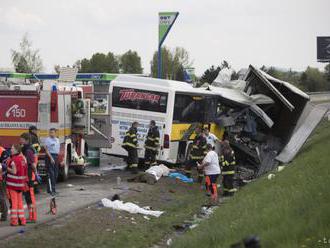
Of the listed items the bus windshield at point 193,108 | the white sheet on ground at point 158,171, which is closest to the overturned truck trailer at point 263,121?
the bus windshield at point 193,108

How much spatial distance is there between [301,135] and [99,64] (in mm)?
59257

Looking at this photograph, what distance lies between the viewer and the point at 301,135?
25.4 m

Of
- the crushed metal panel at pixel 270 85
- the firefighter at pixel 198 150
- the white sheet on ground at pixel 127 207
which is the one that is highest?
the crushed metal panel at pixel 270 85

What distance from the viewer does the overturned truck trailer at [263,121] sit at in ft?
80.0

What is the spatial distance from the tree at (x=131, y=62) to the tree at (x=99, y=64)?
42.6 inches

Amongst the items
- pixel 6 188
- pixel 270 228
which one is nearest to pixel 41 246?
pixel 6 188

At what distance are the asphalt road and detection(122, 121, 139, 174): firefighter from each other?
444 mm

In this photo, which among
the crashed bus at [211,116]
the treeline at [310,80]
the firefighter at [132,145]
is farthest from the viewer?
the treeline at [310,80]

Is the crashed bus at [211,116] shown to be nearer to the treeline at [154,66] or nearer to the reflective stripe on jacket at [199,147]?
the reflective stripe on jacket at [199,147]

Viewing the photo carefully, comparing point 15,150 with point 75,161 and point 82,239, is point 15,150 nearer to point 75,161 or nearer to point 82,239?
point 82,239

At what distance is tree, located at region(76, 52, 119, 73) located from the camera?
8189cm

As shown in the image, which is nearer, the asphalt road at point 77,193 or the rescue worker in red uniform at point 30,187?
the rescue worker in red uniform at point 30,187

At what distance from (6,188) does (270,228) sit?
533 centimetres

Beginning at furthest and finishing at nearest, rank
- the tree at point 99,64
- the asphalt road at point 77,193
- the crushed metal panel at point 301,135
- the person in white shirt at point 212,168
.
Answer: the tree at point 99,64, the crushed metal panel at point 301,135, the person in white shirt at point 212,168, the asphalt road at point 77,193
